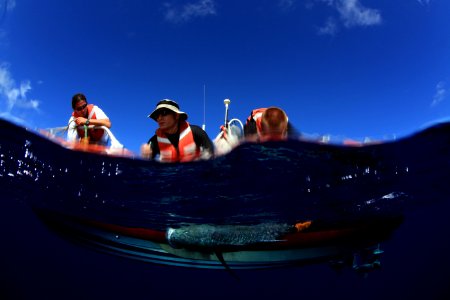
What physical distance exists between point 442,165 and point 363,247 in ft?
8.94

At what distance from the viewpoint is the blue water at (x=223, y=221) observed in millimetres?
4918

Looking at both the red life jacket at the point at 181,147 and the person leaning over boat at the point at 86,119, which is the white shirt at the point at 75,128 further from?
the red life jacket at the point at 181,147

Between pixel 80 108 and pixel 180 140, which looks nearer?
pixel 180 140

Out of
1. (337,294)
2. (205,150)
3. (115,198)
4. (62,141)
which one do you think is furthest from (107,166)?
(337,294)

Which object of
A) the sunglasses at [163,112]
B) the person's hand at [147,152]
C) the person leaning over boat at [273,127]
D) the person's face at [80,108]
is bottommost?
the person's hand at [147,152]

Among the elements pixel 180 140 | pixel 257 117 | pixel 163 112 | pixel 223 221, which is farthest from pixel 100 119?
pixel 223 221

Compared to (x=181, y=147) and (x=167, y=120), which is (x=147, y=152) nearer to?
(x=181, y=147)

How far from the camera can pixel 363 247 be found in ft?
22.1

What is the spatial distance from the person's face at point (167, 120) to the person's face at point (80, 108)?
1.62m

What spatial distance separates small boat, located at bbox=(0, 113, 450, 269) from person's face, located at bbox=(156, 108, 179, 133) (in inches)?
28.1

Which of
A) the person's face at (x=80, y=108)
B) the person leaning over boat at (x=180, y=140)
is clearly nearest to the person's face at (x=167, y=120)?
the person leaning over boat at (x=180, y=140)

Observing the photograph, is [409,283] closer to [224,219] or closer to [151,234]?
[224,219]

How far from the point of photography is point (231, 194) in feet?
16.9

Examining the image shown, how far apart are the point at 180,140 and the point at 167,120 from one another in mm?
365
